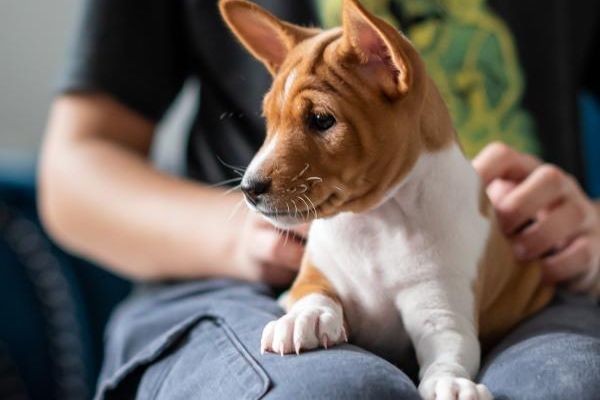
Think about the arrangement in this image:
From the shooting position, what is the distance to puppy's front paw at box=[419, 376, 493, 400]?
2.62ft

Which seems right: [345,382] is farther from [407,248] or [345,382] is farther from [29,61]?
[29,61]

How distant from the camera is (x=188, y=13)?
56.5 inches

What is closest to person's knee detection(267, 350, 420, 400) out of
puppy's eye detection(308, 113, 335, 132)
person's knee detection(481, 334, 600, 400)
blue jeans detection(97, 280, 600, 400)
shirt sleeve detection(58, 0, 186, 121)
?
blue jeans detection(97, 280, 600, 400)

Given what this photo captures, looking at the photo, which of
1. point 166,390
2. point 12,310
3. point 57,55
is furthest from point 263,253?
point 57,55

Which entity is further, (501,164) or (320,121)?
(501,164)

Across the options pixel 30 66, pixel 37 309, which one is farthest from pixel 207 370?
pixel 30 66

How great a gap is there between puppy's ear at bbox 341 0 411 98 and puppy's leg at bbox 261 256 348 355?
0.23 m

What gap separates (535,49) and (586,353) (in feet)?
2.41

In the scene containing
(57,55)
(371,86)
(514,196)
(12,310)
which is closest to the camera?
(371,86)

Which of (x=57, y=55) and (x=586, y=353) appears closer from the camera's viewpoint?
(x=586, y=353)

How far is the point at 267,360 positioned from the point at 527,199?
0.47 meters

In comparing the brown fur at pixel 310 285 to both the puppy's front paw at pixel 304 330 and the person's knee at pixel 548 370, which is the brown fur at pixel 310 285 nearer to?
the puppy's front paw at pixel 304 330

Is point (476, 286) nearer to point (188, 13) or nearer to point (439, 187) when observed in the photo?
point (439, 187)

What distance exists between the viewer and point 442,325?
3.02 ft
